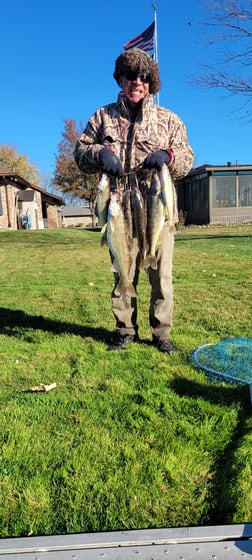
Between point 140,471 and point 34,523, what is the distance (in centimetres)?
56

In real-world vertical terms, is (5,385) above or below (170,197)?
below

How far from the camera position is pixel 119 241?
3.27 metres

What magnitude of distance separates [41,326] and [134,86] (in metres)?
2.68

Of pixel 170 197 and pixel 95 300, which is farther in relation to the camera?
pixel 95 300

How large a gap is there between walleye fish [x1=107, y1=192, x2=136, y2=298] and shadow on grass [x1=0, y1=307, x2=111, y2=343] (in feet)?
3.08

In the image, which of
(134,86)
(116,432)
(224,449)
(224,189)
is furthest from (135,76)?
(224,189)

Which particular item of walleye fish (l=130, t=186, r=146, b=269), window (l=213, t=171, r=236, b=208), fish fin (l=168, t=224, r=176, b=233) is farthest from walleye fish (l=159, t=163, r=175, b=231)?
window (l=213, t=171, r=236, b=208)

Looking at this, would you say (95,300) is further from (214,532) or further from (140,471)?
(214,532)

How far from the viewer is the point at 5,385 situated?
3205mm

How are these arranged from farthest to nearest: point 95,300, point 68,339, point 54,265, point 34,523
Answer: point 54,265
point 95,300
point 68,339
point 34,523

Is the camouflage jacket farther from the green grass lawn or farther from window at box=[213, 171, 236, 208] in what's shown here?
window at box=[213, 171, 236, 208]

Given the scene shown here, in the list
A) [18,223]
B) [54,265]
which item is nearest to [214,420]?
[54,265]

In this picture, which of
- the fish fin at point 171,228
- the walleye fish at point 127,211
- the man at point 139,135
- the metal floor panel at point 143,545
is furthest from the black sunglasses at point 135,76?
the metal floor panel at point 143,545

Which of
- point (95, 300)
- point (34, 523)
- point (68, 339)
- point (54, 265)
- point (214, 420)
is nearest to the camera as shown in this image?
point (34, 523)
